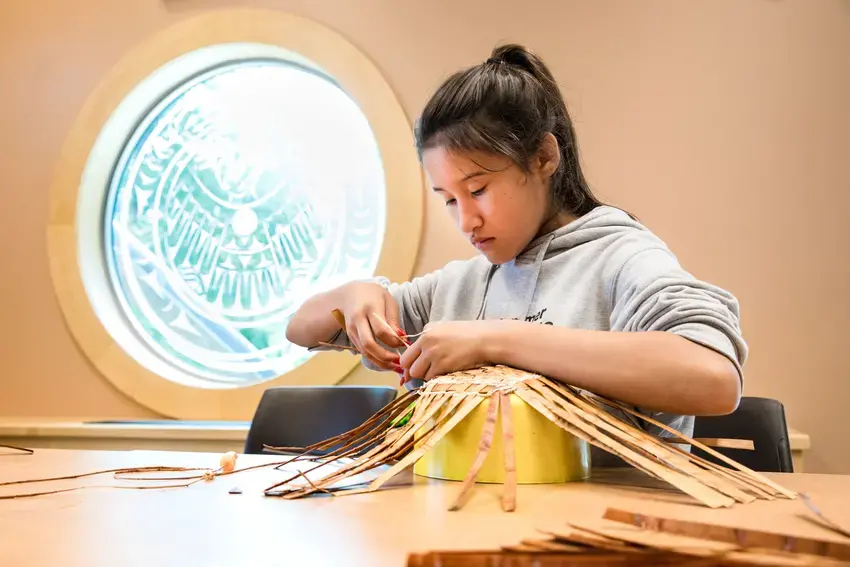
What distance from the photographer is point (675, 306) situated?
88 centimetres

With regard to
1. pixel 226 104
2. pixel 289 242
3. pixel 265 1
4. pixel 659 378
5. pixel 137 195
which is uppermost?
pixel 265 1

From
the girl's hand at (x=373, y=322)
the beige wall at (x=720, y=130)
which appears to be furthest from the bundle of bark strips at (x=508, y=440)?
the beige wall at (x=720, y=130)

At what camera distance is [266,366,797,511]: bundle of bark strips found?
642 millimetres

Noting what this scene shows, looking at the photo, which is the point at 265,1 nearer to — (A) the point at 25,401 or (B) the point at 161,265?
(B) the point at 161,265

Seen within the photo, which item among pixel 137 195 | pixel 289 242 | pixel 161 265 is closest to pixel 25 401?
pixel 161 265

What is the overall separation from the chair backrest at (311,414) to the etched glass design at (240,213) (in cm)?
76

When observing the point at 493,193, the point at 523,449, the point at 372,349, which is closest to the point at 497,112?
the point at 493,193

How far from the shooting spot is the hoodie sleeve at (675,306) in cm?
83

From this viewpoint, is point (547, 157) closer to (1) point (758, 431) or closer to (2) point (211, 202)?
(1) point (758, 431)

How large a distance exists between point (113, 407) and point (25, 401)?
361mm

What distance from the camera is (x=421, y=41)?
2.41 metres

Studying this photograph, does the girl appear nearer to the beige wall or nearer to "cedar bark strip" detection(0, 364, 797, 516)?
"cedar bark strip" detection(0, 364, 797, 516)

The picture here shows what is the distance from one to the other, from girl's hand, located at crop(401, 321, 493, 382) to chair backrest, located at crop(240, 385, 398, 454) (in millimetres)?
844

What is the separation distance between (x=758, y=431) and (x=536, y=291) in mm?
593
